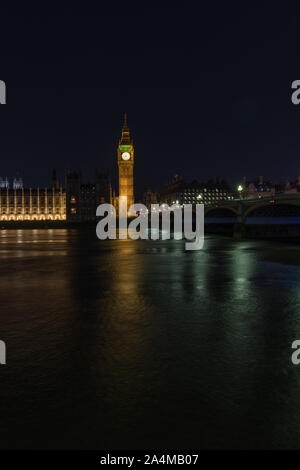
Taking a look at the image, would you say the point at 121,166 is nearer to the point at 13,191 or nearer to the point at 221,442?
the point at 13,191

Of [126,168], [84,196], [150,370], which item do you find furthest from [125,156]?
[150,370]

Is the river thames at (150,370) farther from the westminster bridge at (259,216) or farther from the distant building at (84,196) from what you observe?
the distant building at (84,196)

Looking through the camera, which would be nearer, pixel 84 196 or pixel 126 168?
pixel 84 196

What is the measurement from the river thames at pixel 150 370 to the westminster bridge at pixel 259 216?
142ft

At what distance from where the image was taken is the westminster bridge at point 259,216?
57156 millimetres

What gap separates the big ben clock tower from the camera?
6323 inches

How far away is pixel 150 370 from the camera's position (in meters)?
6.80

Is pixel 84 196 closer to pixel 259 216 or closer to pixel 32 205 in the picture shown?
pixel 32 205

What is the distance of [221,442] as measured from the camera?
4.69 m

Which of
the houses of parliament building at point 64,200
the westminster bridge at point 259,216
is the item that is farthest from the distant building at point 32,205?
the westminster bridge at point 259,216

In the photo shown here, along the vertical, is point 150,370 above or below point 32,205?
below

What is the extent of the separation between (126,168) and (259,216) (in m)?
64.4

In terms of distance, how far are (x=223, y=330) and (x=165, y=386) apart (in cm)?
365
